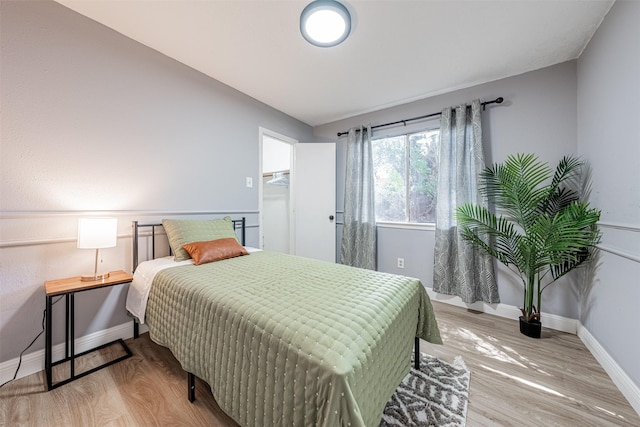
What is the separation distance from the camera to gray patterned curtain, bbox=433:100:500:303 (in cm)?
250

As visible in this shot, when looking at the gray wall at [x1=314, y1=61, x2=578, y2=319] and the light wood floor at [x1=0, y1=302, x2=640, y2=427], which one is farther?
the gray wall at [x1=314, y1=61, x2=578, y2=319]

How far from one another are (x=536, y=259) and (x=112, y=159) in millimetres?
3625

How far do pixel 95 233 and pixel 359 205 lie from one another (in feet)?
9.01

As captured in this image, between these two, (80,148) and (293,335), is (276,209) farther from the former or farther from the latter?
(293,335)

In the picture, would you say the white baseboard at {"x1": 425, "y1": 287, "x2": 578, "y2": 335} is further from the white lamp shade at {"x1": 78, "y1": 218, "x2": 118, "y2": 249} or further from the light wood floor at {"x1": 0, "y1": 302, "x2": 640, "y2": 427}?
the white lamp shade at {"x1": 78, "y1": 218, "x2": 118, "y2": 249}

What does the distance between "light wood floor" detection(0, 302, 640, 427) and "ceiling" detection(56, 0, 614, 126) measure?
8.19 ft

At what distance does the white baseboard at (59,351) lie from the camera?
1.47 metres

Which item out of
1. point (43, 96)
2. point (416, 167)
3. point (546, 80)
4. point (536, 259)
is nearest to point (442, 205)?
point (416, 167)

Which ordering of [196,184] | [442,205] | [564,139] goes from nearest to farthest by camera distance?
[564,139], [196,184], [442,205]

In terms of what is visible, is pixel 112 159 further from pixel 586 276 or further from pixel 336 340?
pixel 586 276

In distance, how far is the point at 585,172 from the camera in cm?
198

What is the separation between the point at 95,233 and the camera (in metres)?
1.56

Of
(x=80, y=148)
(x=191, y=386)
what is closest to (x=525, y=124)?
(x=191, y=386)

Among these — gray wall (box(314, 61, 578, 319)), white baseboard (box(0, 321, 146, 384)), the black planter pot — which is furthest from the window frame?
white baseboard (box(0, 321, 146, 384))
